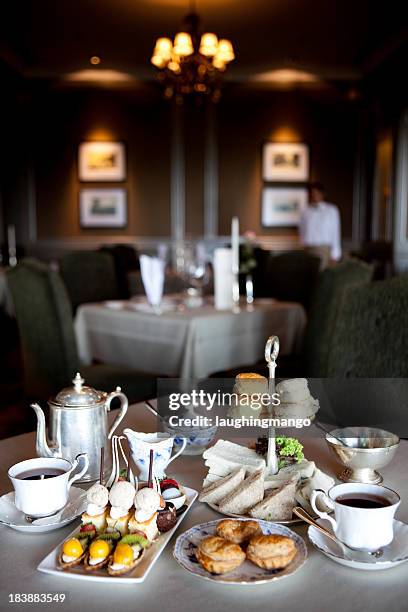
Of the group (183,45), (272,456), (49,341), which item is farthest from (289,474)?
(183,45)

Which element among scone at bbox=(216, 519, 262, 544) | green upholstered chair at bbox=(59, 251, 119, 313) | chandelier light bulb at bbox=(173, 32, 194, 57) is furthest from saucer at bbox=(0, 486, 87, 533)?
chandelier light bulb at bbox=(173, 32, 194, 57)

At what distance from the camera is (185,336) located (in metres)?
2.95

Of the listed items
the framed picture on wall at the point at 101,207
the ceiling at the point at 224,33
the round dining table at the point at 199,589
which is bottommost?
the round dining table at the point at 199,589

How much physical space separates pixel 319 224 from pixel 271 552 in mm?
8117

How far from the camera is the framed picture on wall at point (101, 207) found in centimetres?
915

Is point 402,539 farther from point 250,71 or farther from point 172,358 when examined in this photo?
point 250,71

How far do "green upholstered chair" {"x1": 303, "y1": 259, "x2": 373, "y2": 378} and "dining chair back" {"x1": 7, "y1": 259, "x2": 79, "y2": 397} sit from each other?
3.34 feet

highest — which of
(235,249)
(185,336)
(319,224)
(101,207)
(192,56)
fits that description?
(192,56)

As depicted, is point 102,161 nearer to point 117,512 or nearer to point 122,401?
point 122,401

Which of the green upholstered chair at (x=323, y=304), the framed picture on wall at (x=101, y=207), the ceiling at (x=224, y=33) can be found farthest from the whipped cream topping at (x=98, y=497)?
the framed picture on wall at (x=101, y=207)

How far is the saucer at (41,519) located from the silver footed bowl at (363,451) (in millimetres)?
432

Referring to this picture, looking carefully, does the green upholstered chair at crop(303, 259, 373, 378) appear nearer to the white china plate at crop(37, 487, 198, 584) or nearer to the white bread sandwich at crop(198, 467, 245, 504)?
the white bread sandwich at crop(198, 467, 245, 504)

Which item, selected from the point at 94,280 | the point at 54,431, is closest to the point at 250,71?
the point at 94,280

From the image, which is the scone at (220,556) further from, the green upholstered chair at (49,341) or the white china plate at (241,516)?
the green upholstered chair at (49,341)
